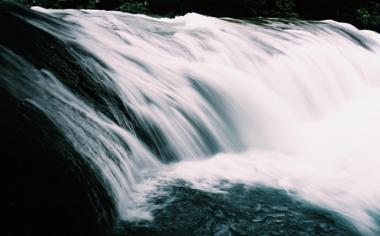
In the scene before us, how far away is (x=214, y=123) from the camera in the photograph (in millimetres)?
4883

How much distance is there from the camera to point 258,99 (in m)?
5.69

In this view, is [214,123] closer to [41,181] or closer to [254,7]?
[41,181]

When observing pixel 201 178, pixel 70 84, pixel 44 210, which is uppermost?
pixel 70 84

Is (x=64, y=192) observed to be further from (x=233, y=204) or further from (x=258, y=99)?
(x=258, y=99)

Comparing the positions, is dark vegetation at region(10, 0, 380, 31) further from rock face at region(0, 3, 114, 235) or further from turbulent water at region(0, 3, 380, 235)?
rock face at region(0, 3, 114, 235)

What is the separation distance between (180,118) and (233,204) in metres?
1.50

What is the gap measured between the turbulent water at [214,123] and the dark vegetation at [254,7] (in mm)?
4734

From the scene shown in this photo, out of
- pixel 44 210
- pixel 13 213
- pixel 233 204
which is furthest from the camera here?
pixel 233 204

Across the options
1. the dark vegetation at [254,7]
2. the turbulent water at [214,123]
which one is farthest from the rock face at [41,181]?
the dark vegetation at [254,7]

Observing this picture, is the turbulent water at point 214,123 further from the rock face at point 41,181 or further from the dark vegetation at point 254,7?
the dark vegetation at point 254,7

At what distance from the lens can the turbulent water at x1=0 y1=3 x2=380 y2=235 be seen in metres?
3.18

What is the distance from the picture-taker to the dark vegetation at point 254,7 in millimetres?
12648

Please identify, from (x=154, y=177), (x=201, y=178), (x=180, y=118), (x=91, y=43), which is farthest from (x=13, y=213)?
(x=91, y=43)

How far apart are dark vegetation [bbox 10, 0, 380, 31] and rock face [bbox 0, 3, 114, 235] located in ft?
32.1
